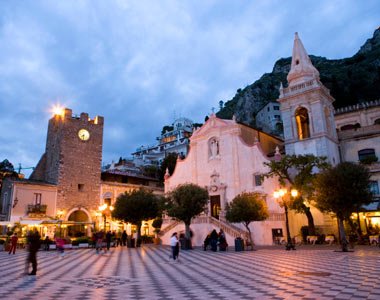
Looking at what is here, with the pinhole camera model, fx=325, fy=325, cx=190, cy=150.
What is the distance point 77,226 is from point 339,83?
5805 cm

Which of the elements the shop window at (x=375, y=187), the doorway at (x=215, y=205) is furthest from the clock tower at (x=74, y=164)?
the shop window at (x=375, y=187)

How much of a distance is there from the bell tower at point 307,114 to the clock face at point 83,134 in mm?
25806

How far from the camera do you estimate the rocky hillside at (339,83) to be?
64725 millimetres

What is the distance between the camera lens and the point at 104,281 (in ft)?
38.1

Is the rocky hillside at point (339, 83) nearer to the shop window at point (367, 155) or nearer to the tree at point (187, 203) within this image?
the shop window at point (367, 155)

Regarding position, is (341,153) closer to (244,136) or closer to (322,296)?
(244,136)

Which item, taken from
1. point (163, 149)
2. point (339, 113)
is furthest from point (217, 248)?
point (163, 149)

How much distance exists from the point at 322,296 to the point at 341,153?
3061cm

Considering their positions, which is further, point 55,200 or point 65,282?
point 55,200

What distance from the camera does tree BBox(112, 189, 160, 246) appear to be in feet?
104

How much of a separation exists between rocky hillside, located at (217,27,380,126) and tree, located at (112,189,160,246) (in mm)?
46462

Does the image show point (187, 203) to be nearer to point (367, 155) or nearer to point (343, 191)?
point (343, 191)

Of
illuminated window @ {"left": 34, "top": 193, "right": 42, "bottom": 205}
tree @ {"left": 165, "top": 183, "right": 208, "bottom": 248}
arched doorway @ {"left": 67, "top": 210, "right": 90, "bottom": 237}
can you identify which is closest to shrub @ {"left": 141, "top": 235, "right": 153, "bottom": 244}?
arched doorway @ {"left": 67, "top": 210, "right": 90, "bottom": 237}

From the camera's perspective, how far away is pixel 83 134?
44.0 m
